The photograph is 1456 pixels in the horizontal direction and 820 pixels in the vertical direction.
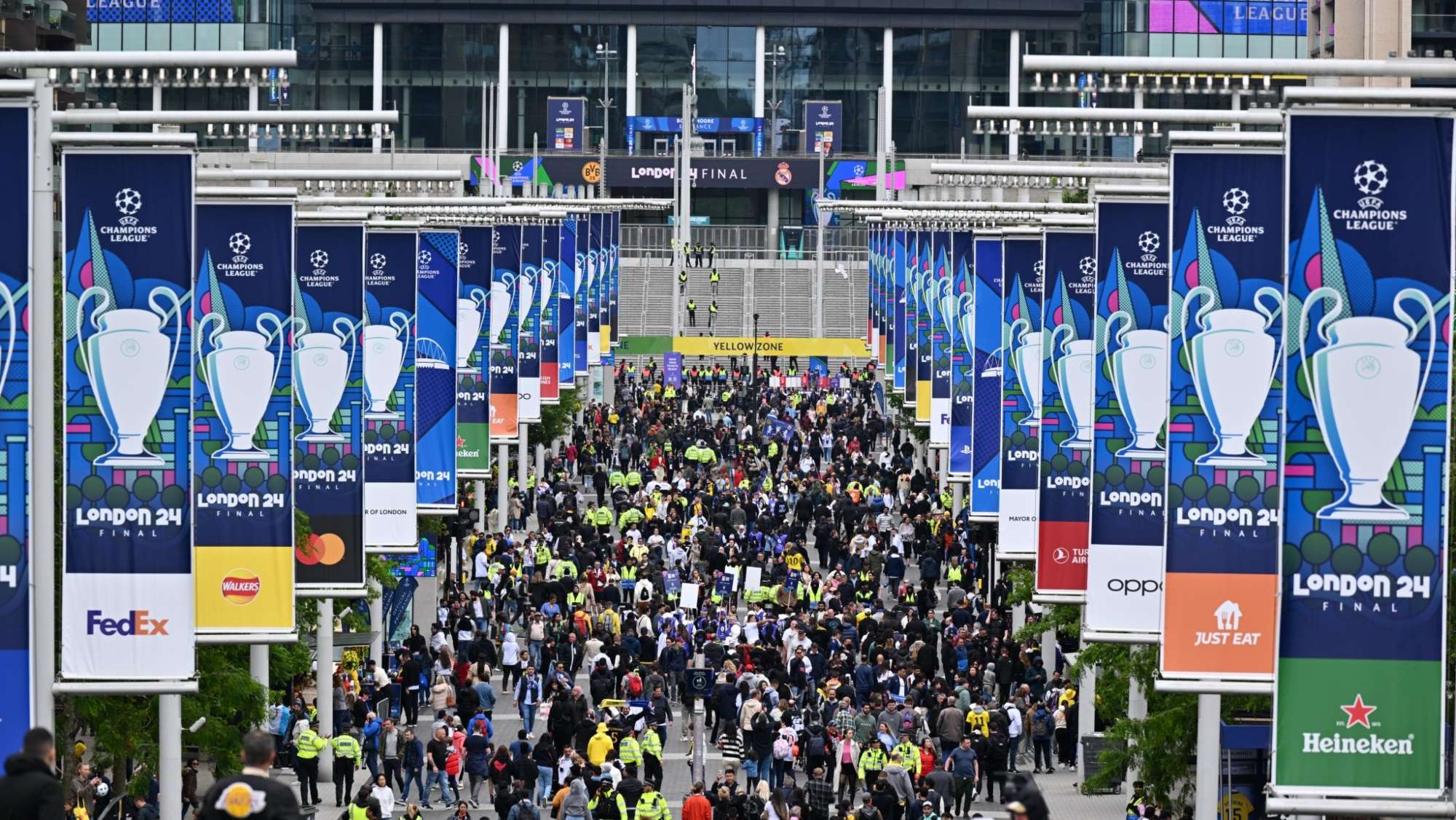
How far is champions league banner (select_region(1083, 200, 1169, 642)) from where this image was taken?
21.8m

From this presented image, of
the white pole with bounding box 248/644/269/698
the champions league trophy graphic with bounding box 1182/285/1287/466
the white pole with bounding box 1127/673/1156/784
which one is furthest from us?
the white pole with bounding box 248/644/269/698

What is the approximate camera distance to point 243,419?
21.4m

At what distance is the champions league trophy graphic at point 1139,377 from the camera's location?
2191 centimetres

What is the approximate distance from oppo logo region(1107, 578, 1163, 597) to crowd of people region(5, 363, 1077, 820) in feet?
15.8

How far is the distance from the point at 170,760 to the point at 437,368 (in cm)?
1102

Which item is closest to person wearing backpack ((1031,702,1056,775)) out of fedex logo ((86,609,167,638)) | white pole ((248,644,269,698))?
white pole ((248,644,269,698))

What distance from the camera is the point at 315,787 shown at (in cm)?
3025

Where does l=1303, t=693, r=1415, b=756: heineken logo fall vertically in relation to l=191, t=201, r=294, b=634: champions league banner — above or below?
below

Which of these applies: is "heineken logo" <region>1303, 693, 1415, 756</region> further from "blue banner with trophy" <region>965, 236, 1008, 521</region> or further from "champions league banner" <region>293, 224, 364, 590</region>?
"blue banner with trophy" <region>965, 236, 1008, 521</region>

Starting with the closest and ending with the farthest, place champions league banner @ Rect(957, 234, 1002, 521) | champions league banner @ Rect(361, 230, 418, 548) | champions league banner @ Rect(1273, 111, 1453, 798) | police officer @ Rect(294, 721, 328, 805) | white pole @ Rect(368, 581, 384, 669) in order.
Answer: champions league banner @ Rect(1273, 111, 1453, 798), champions league banner @ Rect(361, 230, 418, 548), police officer @ Rect(294, 721, 328, 805), champions league banner @ Rect(957, 234, 1002, 521), white pole @ Rect(368, 581, 384, 669)

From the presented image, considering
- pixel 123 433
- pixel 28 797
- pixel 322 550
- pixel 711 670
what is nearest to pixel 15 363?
pixel 123 433

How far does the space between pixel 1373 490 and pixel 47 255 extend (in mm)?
7301

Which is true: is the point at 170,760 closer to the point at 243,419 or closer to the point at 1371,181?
the point at 243,419

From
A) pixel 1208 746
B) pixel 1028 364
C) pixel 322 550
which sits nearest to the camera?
pixel 1208 746
